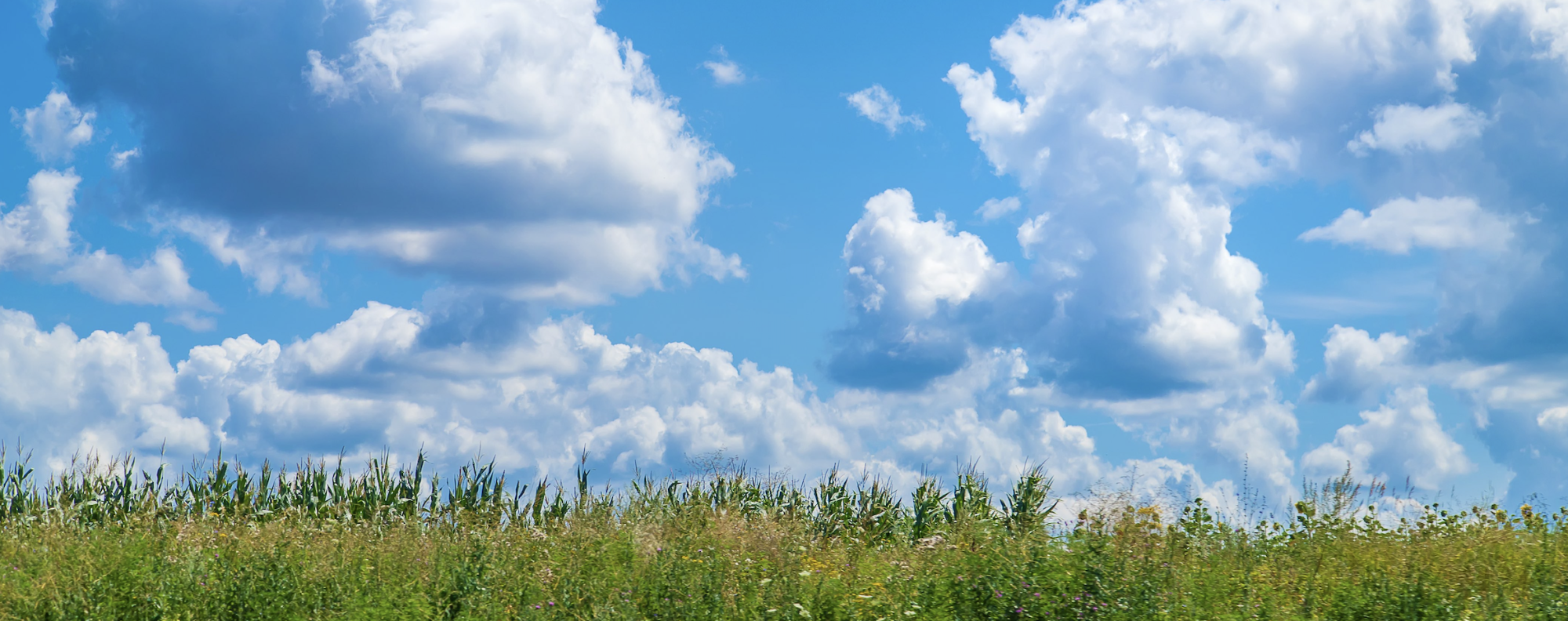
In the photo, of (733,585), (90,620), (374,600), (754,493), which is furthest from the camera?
(754,493)

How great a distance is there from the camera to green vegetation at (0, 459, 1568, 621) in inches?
319

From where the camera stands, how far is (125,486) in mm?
15336

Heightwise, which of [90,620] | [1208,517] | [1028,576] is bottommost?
[90,620]

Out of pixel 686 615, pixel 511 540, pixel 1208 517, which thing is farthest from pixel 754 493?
pixel 686 615

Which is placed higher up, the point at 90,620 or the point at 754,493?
the point at 754,493

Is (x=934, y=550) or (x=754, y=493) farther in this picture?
(x=754, y=493)

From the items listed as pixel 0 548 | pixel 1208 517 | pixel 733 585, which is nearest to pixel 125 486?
pixel 0 548

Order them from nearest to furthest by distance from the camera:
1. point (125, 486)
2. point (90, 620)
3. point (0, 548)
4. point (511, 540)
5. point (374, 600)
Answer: point (90, 620) < point (374, 600) < point (0, 548) < point (511, 540) < point (125, 486)

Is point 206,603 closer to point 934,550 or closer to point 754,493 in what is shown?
point 934,550

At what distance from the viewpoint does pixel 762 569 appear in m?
9.80

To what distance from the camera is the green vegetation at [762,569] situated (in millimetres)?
8109

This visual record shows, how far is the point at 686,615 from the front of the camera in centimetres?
809

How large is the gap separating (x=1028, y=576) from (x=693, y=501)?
8.25 m

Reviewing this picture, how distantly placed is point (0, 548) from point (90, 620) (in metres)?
3.98
